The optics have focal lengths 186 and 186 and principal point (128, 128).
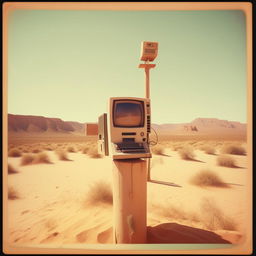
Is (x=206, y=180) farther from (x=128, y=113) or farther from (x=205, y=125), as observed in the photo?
(x=205, y=125)

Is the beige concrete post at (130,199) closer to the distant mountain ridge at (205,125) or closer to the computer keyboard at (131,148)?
the computer keyboard at (131,148)

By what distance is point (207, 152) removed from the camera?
1308 centimetres

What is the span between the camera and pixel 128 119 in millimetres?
2750

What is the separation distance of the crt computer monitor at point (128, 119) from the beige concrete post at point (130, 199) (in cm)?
39

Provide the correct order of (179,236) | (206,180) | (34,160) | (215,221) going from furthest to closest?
(34,160)
(206,180)
(215,221)
(179,236)

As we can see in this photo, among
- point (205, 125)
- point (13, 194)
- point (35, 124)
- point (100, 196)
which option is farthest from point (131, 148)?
point (205, 125)

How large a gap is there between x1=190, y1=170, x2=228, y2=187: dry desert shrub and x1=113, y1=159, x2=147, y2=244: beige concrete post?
4.21m

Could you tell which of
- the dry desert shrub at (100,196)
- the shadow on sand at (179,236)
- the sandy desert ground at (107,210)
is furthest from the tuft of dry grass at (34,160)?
the shadow on sand at (179,236)

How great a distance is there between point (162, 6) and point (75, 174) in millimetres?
6904

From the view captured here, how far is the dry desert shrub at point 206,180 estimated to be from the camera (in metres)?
6.01

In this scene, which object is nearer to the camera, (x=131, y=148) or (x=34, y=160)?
(x=131, y=148)

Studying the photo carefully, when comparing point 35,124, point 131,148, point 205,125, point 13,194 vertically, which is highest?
point 205,125

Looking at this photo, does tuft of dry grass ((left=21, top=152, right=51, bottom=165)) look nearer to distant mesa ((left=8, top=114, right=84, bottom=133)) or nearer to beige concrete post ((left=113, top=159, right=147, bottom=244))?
beige concrete post ((left=113, top=159, right=147, bottom=244))

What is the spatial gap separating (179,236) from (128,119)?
1.97 meters
